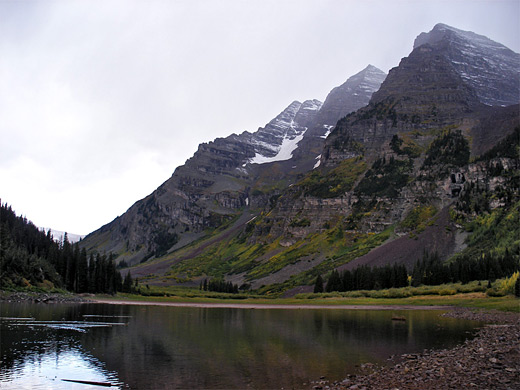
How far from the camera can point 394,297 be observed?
124750 mm

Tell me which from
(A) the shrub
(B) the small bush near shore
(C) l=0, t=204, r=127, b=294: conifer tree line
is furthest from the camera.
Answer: (B) the small bush near shore

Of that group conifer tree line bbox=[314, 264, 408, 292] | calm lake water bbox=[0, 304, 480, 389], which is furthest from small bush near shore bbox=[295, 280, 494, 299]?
calm lake water bbox=[0, 304, 480, 389]

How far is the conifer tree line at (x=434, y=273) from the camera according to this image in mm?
119438

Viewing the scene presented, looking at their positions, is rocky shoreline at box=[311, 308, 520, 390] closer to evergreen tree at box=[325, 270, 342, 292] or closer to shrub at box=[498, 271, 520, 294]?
shrub at box=[498, 271, 520, 294]

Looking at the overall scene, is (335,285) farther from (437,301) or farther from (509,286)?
(509,286)

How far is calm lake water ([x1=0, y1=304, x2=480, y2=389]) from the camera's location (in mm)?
27188

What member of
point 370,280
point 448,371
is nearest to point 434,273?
point 370,280

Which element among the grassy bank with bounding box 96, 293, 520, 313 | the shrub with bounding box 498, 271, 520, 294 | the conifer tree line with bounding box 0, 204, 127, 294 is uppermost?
the conifer tree line with bounding box 0, 204, 127, 294

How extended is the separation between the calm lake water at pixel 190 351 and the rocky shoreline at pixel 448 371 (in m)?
2.31

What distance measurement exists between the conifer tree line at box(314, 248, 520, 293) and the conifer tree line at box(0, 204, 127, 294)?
73.7m

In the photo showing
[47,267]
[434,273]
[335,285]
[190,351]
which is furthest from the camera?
[335,285]

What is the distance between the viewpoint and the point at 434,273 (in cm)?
13488

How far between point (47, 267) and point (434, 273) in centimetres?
11253

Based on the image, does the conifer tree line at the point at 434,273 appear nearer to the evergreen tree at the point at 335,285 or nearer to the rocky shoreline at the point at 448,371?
the evergreen tree at the point at 335,285
